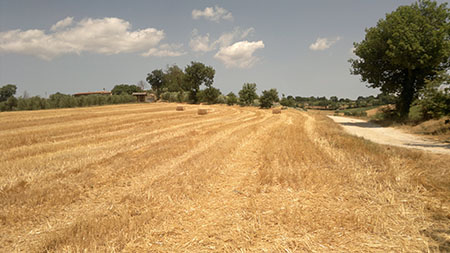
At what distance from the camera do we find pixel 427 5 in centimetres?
1759

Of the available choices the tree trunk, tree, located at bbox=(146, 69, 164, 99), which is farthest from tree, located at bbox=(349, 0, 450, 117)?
tree, located at bbox=(146, 69, 164, 99)

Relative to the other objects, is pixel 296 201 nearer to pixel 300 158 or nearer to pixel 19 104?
pixel 300 158

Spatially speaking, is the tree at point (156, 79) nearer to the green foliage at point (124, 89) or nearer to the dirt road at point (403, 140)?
the green foliage at point (124, 89)

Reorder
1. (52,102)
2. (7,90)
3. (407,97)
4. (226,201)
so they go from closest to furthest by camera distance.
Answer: (226,201)
(407,97)
(52,102)
(7,90)

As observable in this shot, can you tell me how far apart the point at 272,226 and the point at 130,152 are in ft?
20.7

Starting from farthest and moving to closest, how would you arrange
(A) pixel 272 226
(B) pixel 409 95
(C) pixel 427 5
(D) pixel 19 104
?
(D) pixel 19 104
(B) pixel 409 95
(C) pixel 427 5
(A) pixel 272 226

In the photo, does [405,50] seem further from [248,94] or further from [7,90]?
[7,90]

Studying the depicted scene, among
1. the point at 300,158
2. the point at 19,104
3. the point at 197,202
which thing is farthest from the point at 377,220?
the point at 19,104

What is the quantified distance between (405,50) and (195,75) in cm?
4763

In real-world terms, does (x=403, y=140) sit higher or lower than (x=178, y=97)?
lower

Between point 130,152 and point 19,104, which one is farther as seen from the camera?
point 19,104

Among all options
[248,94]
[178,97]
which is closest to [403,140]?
[248,94]

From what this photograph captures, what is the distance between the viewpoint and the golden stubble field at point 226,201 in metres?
2.90

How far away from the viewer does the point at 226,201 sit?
4113 millimetres
